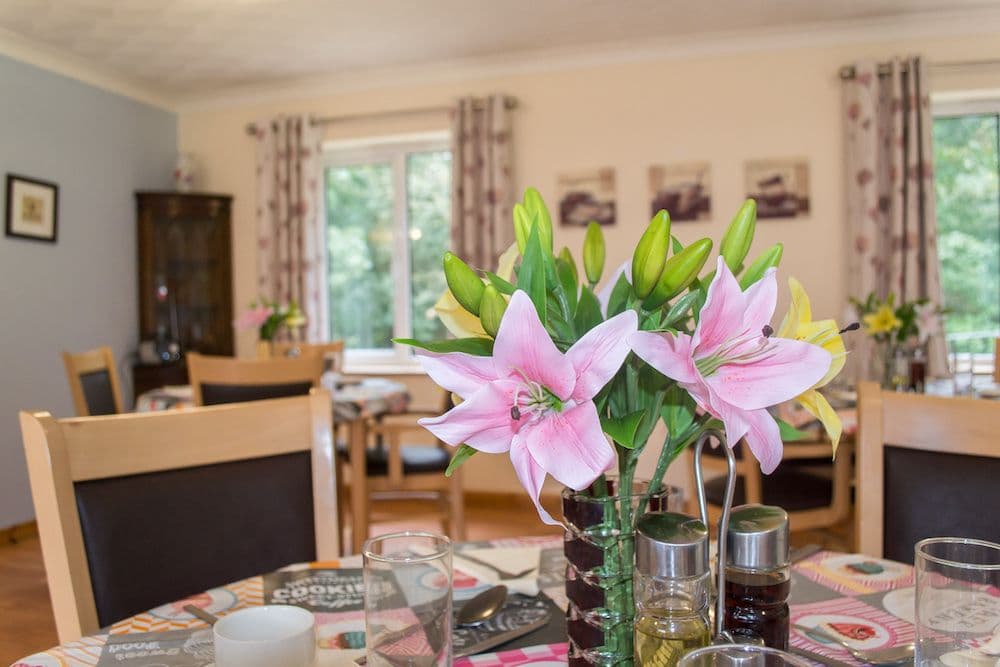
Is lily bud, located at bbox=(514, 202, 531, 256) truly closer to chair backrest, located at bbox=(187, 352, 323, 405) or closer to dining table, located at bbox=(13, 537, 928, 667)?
dining table, located at bbox=(13, 537, 928, 667)

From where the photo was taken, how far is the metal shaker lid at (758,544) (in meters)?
0.61

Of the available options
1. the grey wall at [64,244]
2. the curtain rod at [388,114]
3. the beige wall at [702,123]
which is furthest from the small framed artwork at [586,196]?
the grey wall at [64,244]

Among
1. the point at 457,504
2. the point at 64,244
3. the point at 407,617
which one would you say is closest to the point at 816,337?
the point at 407,617

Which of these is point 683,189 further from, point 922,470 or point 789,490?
point 922,470

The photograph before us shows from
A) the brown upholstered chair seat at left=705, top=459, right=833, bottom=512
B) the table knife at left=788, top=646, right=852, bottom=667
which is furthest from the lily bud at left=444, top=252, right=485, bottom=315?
the brown upholstered chair seat at left=705, top=459, right=833, bottom=512

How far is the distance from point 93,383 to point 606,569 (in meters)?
3.14

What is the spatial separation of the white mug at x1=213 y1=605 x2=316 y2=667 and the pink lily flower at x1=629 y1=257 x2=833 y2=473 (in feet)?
1.20

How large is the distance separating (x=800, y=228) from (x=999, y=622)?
3.84 metres

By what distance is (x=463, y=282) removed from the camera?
592 mm

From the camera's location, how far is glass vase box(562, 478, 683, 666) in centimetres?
61

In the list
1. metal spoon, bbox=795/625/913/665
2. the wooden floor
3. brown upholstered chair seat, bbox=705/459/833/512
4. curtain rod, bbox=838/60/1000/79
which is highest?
curtain rod, bbox=838/60/1000/79

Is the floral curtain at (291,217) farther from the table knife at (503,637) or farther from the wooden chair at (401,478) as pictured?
the table knife at (503,637)

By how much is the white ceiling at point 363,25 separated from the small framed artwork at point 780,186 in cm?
75

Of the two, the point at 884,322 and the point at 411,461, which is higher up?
the point at 884,322
